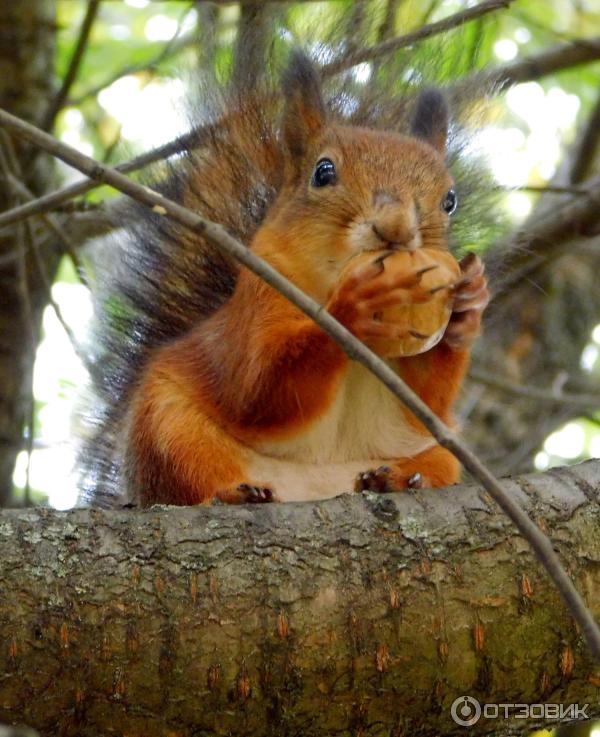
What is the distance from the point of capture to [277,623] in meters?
1.92

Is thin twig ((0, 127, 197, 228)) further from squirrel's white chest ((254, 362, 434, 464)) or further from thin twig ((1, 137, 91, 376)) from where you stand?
squirrel's white chest ((254, 362, 434, 464))

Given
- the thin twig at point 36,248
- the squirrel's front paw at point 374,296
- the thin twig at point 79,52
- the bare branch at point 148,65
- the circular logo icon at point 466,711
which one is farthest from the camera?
the bare branch at point 148,65

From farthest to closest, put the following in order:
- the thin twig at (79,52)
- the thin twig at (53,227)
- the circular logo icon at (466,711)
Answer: the thin twig at (79,52), the thin twig at (53,227), the circular logo icon at (466,711)

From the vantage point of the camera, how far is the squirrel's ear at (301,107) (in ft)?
9.87

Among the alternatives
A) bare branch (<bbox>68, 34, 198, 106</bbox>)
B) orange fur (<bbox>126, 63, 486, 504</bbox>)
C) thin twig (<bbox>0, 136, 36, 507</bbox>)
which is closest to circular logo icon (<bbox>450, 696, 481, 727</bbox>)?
orange fur (<bbox>126, 63, 486, 504</bbox>)

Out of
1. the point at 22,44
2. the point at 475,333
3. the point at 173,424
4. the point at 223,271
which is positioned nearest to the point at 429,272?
the point at 475,333

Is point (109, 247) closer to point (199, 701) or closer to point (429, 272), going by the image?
point (429, 272)

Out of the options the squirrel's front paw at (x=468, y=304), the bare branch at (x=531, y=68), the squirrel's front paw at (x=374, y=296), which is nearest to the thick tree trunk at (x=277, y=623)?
the squirrel's front paw at (x=374, y=296)

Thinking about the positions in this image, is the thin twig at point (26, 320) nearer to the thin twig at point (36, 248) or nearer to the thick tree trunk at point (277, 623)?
the thin twig at point (36, 248)

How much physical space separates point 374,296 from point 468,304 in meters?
0.28

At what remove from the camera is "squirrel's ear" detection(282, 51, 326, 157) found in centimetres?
301

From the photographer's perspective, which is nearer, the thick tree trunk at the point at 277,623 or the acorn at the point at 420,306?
the thick tree trunk at the point at 277,623

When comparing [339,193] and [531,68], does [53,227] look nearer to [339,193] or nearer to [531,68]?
[339,193]

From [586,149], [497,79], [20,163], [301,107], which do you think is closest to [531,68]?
[497,79]
